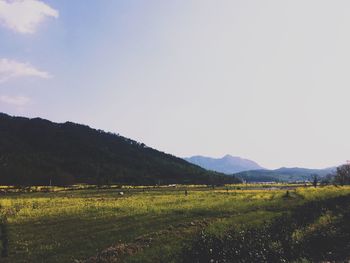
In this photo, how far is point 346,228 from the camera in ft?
101

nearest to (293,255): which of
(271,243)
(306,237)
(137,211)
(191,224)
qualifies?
(271,243)

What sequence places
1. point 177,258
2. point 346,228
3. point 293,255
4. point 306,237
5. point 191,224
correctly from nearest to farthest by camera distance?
point 293,255
point 177,258
point 306,237
point 346,228
point 191,224

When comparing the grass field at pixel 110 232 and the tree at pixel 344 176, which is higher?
the tree at pixel 344 176

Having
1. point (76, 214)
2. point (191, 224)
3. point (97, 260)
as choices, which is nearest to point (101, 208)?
point (76, 214)

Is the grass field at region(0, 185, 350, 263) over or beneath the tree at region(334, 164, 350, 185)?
beneath

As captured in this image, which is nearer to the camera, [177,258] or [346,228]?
[177,258]

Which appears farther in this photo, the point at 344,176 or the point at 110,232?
the point at 344,176

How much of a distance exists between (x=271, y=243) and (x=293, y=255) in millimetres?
2181

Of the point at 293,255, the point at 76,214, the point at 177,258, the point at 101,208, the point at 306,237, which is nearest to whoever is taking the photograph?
the point at 293,255

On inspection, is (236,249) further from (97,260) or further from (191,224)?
(191,224)

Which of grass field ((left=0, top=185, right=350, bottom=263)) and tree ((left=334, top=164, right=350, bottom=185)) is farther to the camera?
tree ((left=334, top=164, right=350, bottom=185))

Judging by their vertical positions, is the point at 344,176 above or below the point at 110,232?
above

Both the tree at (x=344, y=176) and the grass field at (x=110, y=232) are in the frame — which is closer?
the grass field at (x=110, y=232)

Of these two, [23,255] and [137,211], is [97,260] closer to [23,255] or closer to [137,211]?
[23,255]
